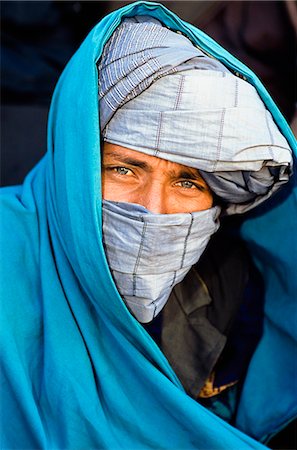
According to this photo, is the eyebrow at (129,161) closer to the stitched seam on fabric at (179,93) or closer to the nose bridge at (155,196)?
the nose bridge at (155,196)

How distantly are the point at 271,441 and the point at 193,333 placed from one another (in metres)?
0.49

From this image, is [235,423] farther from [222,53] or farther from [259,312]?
[222,53]

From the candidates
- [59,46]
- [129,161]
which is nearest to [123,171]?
[129,161]

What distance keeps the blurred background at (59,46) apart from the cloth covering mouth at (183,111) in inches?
43.0

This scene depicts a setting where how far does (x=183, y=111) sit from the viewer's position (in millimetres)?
1525

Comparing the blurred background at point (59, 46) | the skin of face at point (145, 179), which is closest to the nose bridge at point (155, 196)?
the skin of face at point (145, 179)

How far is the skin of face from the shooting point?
1.59 metres

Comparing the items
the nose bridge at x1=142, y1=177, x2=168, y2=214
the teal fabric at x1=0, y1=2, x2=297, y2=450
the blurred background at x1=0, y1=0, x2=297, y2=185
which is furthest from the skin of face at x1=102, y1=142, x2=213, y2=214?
the blurred background at x1=0, y1=0, x2=297, y2=185

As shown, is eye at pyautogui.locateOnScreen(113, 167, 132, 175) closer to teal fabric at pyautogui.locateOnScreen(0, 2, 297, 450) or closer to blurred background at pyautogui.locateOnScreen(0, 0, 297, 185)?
teal fabric at pyautogui.locateOnScreen(0, 2, 297, 450)

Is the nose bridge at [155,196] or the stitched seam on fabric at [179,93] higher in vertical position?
the stitched seam on fabric at [179,93]

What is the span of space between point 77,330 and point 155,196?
16.6 inches

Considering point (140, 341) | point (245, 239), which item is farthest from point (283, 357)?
point (140, 341)

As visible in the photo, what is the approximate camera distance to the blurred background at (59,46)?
8.71ft

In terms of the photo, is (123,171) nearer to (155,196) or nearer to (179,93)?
(155,196)
